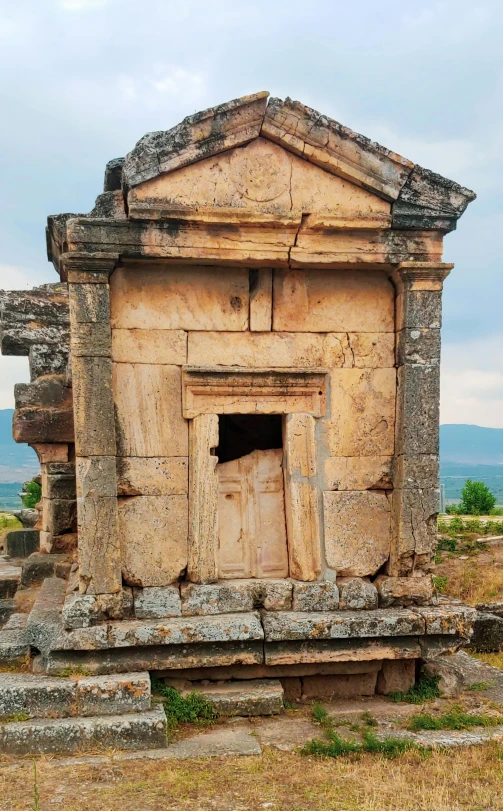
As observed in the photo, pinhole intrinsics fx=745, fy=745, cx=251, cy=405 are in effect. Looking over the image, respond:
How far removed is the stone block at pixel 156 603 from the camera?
6.39 m

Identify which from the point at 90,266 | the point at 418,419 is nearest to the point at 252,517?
the point at 418,419

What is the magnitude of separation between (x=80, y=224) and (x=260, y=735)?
4383 mm

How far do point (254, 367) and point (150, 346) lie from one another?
0.95m

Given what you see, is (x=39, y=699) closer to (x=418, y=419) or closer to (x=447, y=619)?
(x=447, y=619)

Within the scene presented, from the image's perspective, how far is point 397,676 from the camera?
22.3ft

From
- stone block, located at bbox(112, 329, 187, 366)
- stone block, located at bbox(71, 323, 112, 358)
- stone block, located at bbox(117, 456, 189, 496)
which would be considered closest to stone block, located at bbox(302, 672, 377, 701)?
stone block, located at bbox(117, 456, 189, 496)

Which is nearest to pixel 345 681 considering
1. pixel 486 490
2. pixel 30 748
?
pixel 30 748

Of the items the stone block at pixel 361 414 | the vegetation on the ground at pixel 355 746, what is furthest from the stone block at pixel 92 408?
the vegetation on the ground at pixel 355 746

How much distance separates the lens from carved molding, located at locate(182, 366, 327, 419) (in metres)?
6.61

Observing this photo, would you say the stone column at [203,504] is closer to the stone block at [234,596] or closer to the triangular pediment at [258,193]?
the stone block at [234,596]

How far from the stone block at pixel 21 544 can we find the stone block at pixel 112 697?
684 centimetres

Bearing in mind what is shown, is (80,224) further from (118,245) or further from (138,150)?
(138,150)

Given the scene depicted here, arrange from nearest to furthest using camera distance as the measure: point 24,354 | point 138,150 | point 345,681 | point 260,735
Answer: point 260,735 < point 138,150 < point 345,681 < point 24,354

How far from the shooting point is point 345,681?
675 centimetres
